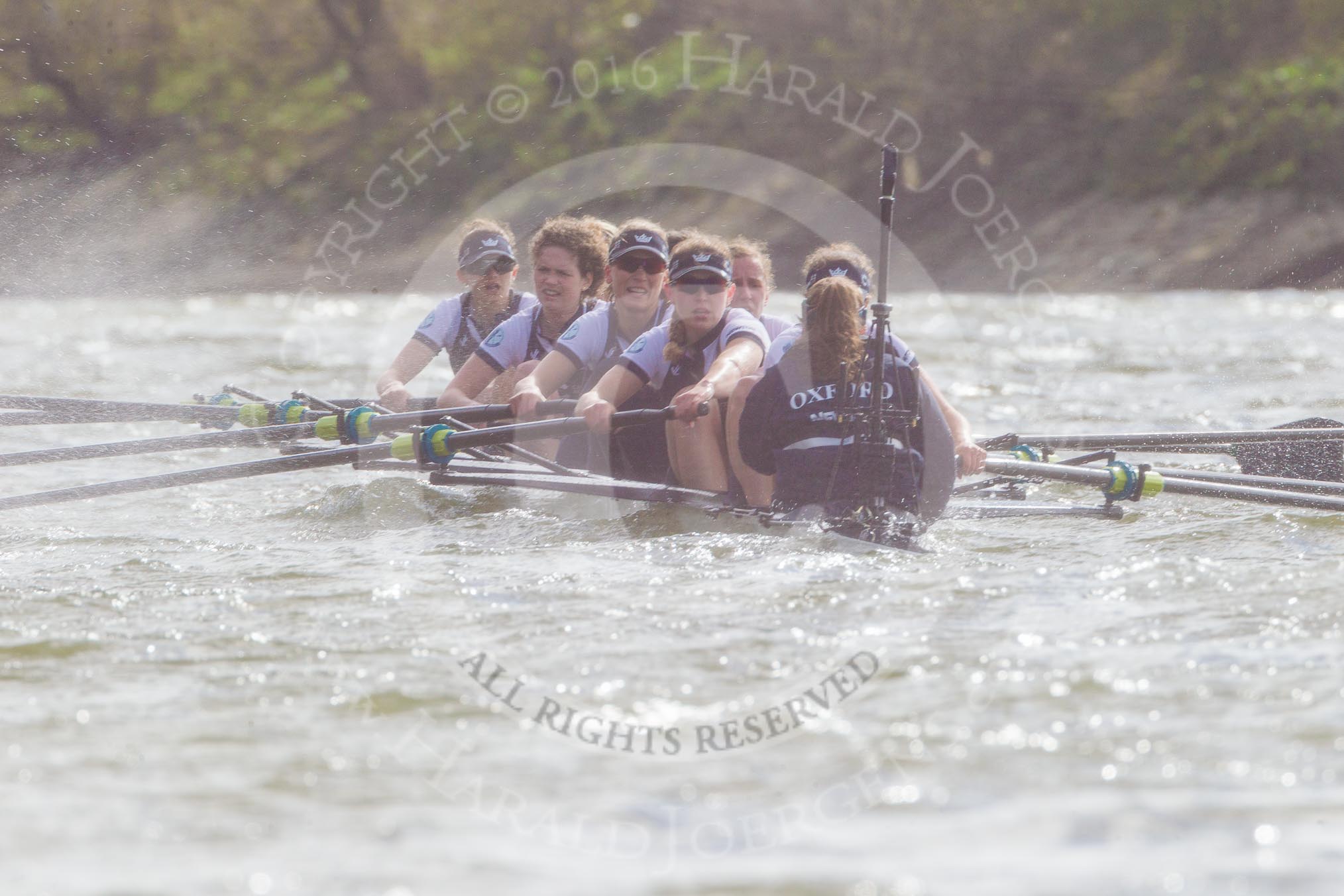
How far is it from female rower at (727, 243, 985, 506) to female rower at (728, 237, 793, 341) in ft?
2.19

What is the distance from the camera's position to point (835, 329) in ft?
17.0

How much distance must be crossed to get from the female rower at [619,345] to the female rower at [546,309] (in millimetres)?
367

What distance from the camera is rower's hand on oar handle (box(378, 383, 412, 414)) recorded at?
7.66 meters

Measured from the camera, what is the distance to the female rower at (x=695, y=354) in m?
5.87

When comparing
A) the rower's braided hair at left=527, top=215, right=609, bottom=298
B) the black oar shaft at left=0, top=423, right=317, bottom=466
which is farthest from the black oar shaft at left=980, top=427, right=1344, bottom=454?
the black oar shaft at left=0, top=423, right=317, bottom=466

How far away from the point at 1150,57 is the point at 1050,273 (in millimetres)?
6168

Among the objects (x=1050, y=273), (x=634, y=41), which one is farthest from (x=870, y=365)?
(x=634, y=41)

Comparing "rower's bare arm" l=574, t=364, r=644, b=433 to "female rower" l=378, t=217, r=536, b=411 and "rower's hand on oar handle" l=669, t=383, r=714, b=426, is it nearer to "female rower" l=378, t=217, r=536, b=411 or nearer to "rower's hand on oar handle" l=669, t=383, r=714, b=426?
"rower's hand on oar handle" l=669, t=383, r=714, b=426

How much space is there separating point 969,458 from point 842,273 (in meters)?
0.88

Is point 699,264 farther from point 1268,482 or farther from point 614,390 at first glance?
point 1268,482

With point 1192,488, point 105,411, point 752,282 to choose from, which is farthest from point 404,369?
point 1192,488

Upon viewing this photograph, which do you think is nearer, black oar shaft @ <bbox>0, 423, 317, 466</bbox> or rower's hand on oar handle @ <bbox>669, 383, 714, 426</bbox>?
rower's hand on oar handle @ <bbox>669, 383, 714, 426</bbox>

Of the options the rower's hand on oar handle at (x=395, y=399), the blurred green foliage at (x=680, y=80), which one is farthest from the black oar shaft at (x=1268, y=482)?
the blurred green foliage at (x=680, y=80)

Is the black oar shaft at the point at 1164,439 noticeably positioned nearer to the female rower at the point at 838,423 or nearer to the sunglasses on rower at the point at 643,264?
the female rower at the point at 838,423
